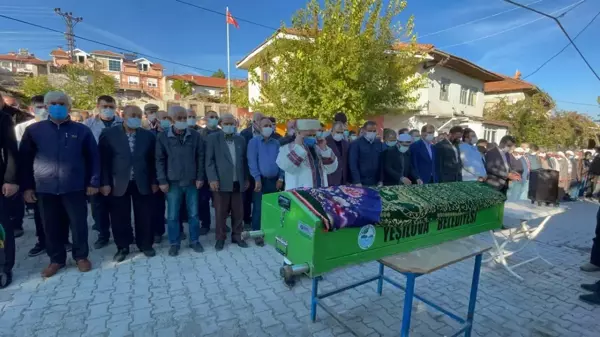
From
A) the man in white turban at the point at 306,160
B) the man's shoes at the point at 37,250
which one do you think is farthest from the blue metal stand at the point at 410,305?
the man's shoes at the point at 37,250

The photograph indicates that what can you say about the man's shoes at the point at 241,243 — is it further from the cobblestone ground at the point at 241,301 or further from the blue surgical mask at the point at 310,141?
the blue surgical mask at the point at 310,141

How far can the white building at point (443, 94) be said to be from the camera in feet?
52.2

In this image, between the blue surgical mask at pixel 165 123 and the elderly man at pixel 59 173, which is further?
the blue surgical mask at pixel 165 123

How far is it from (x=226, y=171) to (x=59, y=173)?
190cm

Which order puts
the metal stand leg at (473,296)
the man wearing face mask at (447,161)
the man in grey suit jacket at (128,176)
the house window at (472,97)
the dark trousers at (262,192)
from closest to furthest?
1. the metal stand leg at (473,296)
2. the man in grey suit jacket at (128,176)
3. the dark trousers at (262,192)
4. the man wearing face mask at (447,161)
5. the house window at (472,97)

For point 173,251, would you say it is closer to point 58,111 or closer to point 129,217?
point 129,217

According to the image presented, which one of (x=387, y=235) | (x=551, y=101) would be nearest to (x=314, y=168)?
(x=387, y=235)

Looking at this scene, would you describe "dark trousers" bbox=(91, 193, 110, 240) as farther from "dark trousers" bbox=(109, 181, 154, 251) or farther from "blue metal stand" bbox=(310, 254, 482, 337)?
"blue metal stand" bbox=(310, 254, 482, 337)

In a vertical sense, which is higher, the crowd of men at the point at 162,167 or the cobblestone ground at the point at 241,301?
the crowd of men at the point at 162,167

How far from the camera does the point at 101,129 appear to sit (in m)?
4.47

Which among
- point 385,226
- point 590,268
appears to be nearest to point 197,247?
point 385,226

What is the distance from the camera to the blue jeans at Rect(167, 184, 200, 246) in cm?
421

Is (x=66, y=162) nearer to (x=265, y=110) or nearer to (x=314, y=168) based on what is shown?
(x=314, y=168)

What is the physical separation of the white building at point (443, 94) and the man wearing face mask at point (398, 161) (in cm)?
1036
